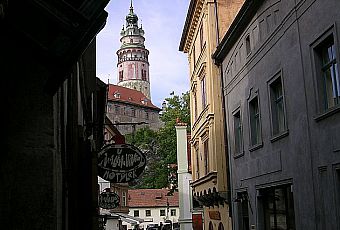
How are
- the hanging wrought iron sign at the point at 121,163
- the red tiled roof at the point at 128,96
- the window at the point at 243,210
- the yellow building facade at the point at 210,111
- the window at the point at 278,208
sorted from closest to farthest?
1. the hanging wrought iron sign at the point at 121,163
2. the window at the point at 278,208
3. the window at the point at 243,210
4. the yellow building facade at the point at 210,111
5. the red tiled roof at the point at 128,96

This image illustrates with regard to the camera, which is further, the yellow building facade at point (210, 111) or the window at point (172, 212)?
the window at point (172, 212)

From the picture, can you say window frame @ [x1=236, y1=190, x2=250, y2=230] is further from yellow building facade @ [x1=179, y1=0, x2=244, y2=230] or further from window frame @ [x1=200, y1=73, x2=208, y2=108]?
window frame @ [x1=200, y1=73, x2=208, y2=108]

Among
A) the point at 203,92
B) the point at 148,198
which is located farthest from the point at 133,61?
the point at 203,92

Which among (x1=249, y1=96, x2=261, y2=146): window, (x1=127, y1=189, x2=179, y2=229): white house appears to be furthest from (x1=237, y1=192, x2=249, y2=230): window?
(x1=127, y1=189, x2=179, y2=229): white house

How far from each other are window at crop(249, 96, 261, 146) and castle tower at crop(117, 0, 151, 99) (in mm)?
117481

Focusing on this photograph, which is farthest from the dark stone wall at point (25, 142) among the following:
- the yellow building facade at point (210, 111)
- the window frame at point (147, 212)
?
the window frame at point (147, 212)

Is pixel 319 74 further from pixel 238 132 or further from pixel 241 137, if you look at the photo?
pixel 238 132

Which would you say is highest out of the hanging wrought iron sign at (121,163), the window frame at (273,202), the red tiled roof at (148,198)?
the red tiled roof at (148,198)

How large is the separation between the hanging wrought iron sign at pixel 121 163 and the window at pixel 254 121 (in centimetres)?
823

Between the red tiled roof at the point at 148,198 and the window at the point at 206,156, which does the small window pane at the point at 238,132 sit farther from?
the red tiled roof at the point at 148,198

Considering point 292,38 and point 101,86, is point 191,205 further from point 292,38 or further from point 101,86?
point 292,38

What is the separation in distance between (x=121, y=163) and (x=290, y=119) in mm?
5600

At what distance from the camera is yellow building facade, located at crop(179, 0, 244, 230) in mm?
22422

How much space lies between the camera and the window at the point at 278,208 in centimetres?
1398
